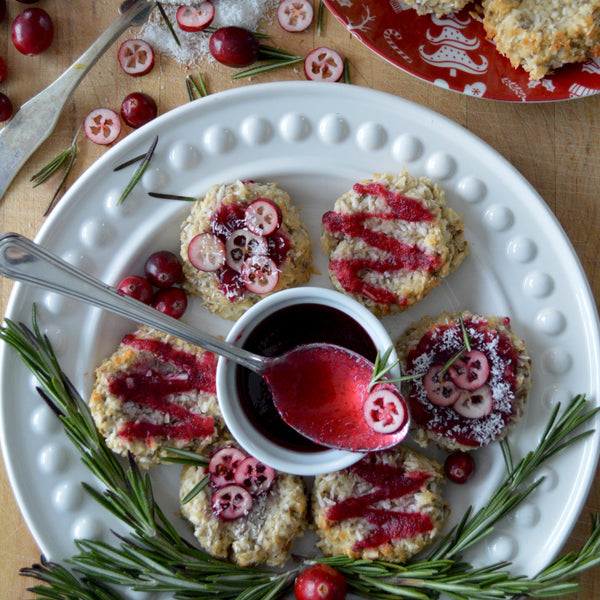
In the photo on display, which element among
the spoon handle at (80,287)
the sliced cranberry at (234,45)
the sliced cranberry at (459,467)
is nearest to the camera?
the spoon handle at (80,287)

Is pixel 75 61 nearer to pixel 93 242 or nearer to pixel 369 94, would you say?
pixel 93 242

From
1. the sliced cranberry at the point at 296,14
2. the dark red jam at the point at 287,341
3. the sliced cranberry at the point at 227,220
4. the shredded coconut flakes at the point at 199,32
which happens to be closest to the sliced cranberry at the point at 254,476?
the dark red jam at the point at 287,341

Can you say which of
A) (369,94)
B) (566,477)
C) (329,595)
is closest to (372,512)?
(329,595)

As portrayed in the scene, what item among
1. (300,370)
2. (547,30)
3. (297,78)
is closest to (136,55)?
(297,78)

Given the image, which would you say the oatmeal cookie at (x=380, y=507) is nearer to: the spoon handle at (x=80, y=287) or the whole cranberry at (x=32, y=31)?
the spoon handle at (x=80, y=287)

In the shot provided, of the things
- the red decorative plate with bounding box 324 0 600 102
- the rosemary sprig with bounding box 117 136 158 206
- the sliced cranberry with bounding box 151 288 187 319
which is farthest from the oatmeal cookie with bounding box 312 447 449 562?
the red decorative plate with bounding box 324 0 600 102

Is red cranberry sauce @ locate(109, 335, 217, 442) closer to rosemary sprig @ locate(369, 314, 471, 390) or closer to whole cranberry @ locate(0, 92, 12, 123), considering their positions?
rosemary sprig @ locate(369, 314, 471, 390)
